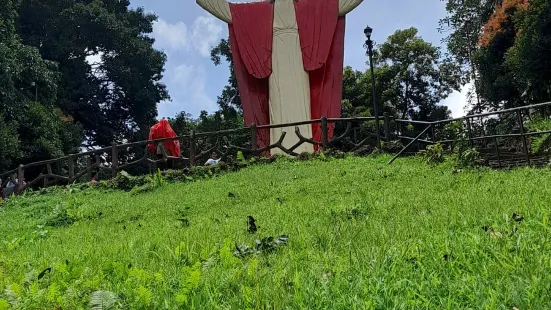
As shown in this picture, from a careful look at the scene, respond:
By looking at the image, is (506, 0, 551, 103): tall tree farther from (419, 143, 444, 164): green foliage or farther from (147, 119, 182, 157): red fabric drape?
(147, 119, 182, 157): red fabric drape

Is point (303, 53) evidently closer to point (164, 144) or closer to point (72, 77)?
point (164, 144)

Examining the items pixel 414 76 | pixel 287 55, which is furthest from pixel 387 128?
pixel 414 76

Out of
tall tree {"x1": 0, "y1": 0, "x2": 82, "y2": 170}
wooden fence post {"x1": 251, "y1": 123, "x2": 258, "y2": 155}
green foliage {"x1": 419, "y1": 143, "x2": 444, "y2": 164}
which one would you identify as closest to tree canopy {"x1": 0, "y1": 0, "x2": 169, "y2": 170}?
tall tree {"x1": 0, "y1": 0, "x2": 82, "y2": 170}

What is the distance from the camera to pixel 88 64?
25.8 metres

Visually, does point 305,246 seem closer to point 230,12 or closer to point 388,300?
point 388,300

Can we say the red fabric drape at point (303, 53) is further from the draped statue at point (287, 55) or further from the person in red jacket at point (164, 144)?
the person in red jacket at point (164, 144)

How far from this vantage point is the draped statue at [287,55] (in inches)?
504

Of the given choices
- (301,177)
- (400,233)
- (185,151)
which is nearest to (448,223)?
(400,233)

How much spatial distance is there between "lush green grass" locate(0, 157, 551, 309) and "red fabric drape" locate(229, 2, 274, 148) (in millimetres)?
7945

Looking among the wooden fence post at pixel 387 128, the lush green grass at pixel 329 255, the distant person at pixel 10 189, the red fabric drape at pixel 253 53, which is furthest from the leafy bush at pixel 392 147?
the distant person at pixel 10 189

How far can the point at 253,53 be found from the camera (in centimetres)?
1305

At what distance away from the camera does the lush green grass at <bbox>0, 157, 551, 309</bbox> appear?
1.90 m

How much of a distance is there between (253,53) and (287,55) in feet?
2.97

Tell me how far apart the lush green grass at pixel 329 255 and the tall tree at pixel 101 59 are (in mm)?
20812
